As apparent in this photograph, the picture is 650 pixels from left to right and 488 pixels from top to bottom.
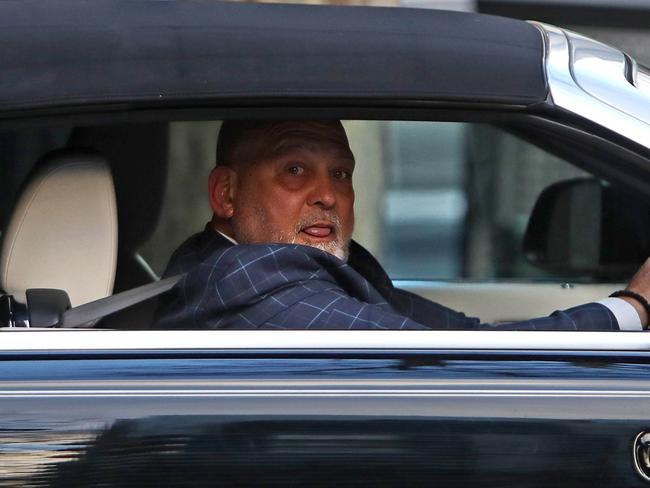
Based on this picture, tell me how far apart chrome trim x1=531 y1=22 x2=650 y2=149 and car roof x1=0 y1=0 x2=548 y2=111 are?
0.03 metres

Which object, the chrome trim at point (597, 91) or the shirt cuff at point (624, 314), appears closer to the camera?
the chrome trim at point (597, 91)

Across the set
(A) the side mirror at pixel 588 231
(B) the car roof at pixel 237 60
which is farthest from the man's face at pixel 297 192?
(A) the side mirror at pixel 588 231

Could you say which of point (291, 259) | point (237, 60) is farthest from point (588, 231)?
point (237, 60)

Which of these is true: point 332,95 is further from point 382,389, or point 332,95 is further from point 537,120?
point 382,389

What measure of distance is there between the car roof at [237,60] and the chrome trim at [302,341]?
1.19ft

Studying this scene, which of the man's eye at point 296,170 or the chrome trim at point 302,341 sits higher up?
the man's eye at point 296,170

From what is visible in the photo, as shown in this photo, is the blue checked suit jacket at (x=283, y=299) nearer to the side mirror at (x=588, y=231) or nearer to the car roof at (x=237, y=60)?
the car roof at (x=237, y=60)

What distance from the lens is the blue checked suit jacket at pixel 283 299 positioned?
2.29 meters

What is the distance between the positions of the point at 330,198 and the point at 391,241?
274 inches

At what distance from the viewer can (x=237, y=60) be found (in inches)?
80.9

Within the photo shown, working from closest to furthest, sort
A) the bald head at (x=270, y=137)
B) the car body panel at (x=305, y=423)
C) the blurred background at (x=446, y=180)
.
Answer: the car body panel at (x=305, y=423) < the bald head at (x=270, y=137) < the blurred background at (x=446, y=180)

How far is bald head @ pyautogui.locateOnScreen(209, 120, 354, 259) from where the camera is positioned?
8.92 ft

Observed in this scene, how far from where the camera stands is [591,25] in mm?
6879

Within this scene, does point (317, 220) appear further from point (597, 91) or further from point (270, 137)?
point (597, 91)
